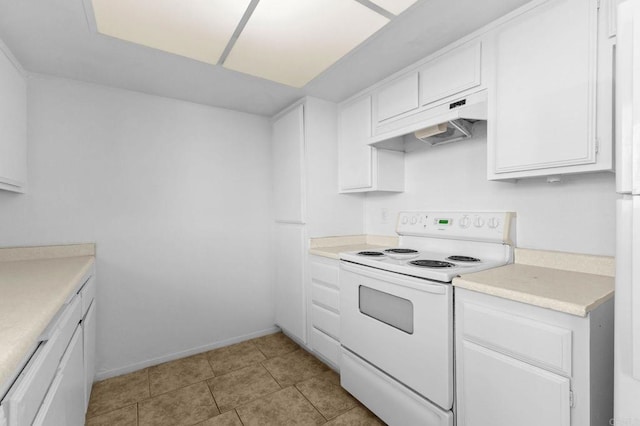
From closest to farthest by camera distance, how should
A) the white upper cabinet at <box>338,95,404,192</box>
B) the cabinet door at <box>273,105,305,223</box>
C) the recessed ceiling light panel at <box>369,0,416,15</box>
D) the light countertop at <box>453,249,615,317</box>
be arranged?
the light countertop at <box>453,249,615,317</box> → the recessed ceiling light panel at <box>369,0,416,15</box> → the white upper cabinet at <box>338,95,404,192</box> → the cabinet door at <box>273,105,305,223</box>

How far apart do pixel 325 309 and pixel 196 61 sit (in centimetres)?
197

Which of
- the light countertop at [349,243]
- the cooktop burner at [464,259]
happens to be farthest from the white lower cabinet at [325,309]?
the cooktop burner at [464,259]

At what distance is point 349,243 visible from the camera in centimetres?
265

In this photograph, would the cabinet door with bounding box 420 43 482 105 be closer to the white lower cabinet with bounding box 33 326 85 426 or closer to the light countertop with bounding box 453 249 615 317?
the light countertop with bounding box 453 249 615 317

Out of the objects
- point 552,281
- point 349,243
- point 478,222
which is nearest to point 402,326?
point 552,281


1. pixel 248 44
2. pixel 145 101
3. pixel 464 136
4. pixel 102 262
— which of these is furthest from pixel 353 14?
pixel 102 262

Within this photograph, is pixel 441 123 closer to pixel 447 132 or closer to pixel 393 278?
pixel 447 132

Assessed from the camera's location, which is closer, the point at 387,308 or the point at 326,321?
the point at 387,308

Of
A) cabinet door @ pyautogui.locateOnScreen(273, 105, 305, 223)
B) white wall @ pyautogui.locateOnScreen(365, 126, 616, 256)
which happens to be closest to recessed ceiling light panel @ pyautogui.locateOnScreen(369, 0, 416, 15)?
white wall @ pyautogui.locateOnScreen(365, 126, 616, 256)

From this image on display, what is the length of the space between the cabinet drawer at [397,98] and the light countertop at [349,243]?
1.01 metres

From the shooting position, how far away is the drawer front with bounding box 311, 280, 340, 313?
2.12 m

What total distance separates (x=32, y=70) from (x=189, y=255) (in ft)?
5.43

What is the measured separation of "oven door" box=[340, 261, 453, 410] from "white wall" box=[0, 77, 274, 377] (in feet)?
4.18

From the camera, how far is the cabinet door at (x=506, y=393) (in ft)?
3.32
